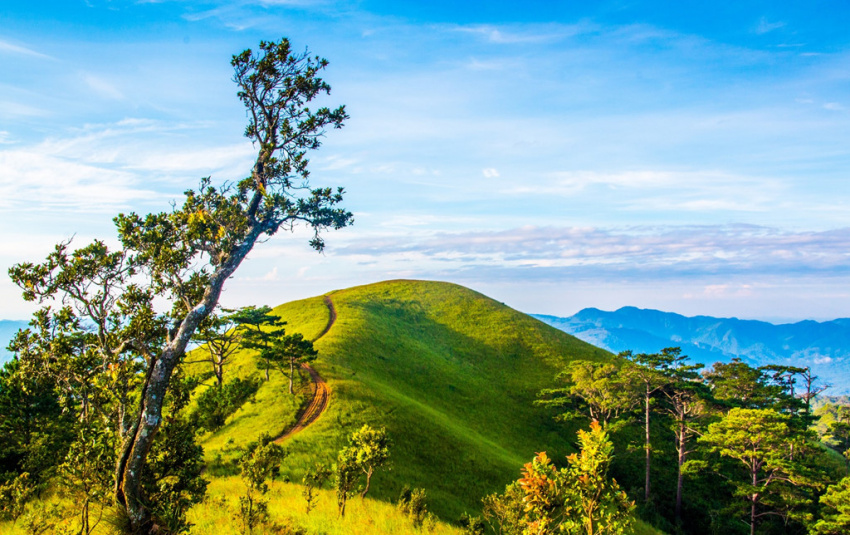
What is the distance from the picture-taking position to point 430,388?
6650 centimetres

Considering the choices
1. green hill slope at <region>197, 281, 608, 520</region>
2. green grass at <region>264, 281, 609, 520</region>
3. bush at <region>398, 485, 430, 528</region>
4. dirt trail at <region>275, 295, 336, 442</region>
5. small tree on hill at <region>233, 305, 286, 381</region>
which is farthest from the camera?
small tree on hill at <region>233, 305, 286, 381</region>

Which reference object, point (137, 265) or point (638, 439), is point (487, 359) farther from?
point (137, 265)

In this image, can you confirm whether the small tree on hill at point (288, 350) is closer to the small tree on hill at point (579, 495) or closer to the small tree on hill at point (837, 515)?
the small tree on hill at point (579, 495)

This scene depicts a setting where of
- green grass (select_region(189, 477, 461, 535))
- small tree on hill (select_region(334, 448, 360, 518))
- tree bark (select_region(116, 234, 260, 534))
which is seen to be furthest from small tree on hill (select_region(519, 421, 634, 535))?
small tree on hill (select_region(334, 448, 360, 518))

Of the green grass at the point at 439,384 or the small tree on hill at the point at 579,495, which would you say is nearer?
the small tree on hill at the point at 579,495

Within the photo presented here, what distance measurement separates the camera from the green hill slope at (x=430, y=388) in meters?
38.7

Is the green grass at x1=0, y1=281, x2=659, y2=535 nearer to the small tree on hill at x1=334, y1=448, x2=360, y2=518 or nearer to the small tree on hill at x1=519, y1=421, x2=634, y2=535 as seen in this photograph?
the small tree on hill at x1=334, y1=448, x2=360, y2=518

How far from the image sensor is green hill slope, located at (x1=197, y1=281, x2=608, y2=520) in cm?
3872

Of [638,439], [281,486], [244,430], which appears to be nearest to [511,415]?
[638,439]

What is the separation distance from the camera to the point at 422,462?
40250mm

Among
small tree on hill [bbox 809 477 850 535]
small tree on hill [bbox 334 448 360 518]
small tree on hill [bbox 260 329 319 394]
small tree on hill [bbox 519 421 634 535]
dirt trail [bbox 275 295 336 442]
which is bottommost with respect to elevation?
small tree on hill [bbox 809 477 850 535]

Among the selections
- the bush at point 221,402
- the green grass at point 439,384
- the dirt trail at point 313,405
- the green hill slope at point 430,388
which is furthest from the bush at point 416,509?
the bush at point 221,402

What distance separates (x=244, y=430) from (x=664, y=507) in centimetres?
4718

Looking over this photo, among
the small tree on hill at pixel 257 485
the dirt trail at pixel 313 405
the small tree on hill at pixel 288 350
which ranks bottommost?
the dirt trail at pixel 313 405
